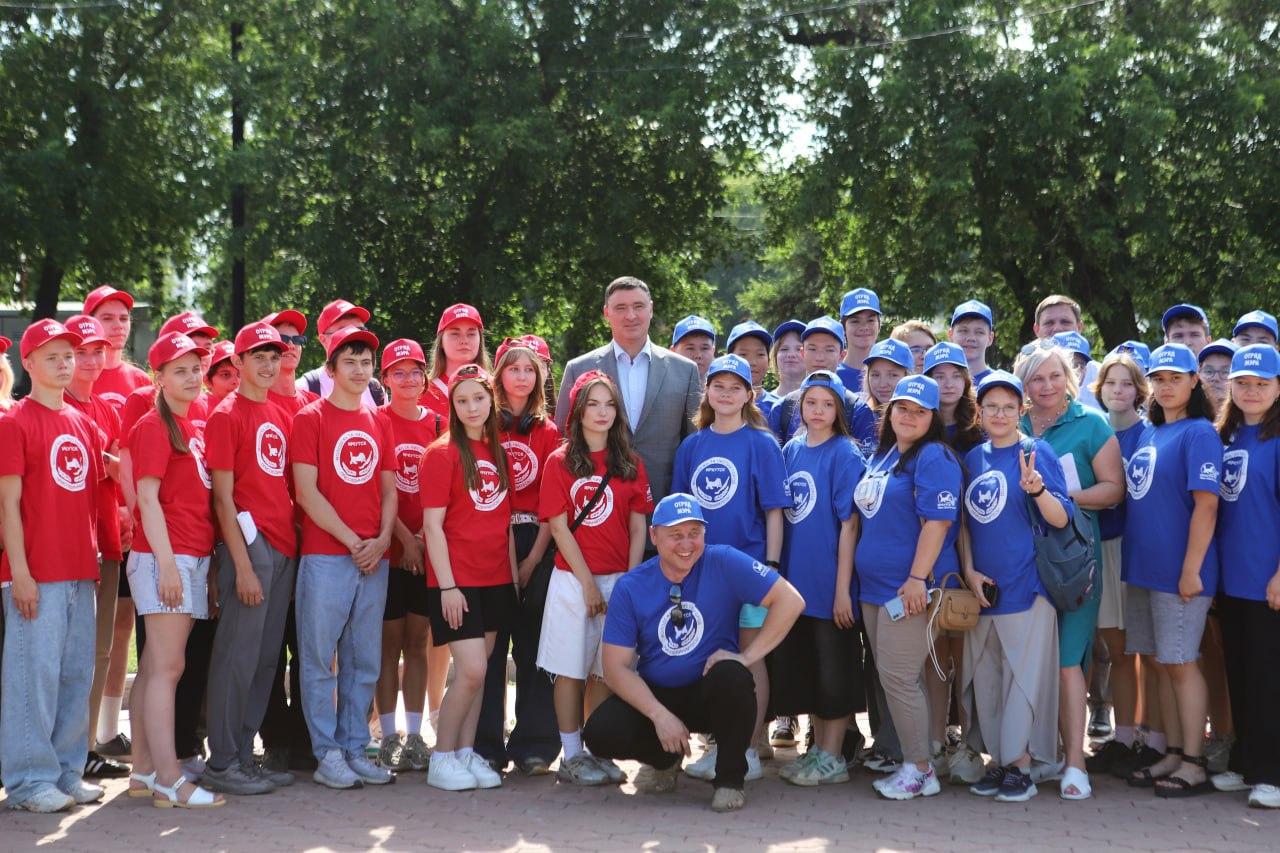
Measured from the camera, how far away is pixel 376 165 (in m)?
20.4

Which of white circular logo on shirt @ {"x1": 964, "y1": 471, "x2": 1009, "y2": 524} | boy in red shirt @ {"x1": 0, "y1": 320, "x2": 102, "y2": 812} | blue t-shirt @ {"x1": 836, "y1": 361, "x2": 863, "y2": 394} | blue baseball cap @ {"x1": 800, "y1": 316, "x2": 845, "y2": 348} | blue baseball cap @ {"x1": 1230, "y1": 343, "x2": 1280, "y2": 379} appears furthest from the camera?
blue t-shirt @ {"x1": 836, "y1": 361, "x2": 863, "y2": 394}

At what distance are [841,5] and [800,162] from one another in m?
2.61

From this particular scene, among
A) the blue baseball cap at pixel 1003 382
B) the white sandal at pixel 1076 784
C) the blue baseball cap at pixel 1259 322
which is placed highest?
the blue baseball cap at pixel 1259 322

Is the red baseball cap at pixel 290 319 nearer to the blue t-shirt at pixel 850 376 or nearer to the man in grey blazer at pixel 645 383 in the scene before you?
the man in grey blazer at pixel 645 383

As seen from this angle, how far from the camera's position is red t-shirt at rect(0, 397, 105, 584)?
5.72 m

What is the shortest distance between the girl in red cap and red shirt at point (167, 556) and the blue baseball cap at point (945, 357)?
3.61 m

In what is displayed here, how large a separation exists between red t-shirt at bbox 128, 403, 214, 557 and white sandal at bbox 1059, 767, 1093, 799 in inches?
164

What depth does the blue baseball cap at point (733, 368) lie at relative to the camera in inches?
251

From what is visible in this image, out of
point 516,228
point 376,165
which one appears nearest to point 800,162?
point 516,228

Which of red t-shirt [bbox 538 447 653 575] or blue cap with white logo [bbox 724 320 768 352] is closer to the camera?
Answer: red t-shirt [bbox 538 447 653 575]

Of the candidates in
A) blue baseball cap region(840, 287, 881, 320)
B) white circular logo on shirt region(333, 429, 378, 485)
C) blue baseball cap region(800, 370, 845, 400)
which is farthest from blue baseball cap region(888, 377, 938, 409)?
white circular logo on shirt region(333, 429, 378, 485)

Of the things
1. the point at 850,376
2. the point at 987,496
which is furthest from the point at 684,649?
the point at 850,376

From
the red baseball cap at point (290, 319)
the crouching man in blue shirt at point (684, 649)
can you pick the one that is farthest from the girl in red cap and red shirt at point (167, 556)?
the crouching man in blue shirt at point (684, 649)

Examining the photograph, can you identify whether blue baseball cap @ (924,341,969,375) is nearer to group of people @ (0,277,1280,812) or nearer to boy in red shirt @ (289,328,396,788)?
group of people @ (0,277,1280,812)
